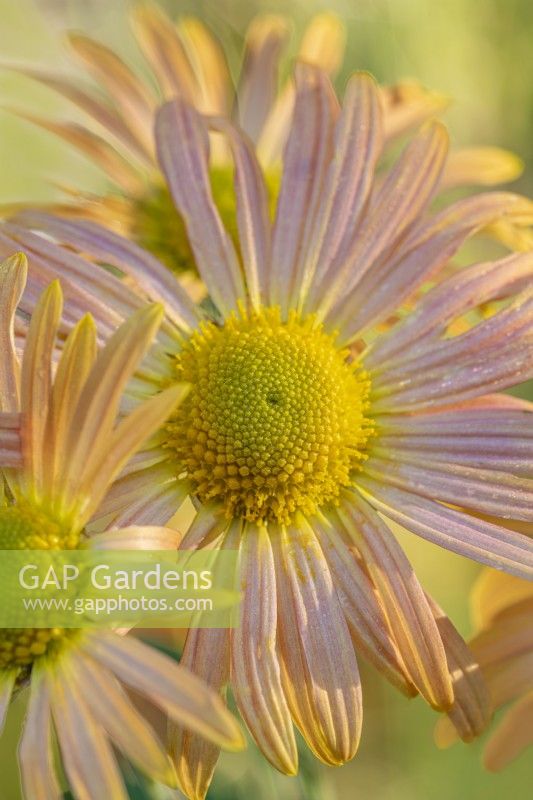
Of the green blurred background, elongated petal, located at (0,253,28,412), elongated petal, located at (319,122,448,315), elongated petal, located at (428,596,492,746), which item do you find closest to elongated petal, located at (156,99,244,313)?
elongated petal, located at (319,122,448,315)

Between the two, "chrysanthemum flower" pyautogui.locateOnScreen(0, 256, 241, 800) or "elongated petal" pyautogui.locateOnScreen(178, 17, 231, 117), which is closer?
"chrysanthemum flower" pyautogui.locateOnScreen(0, 256, 241, 800)

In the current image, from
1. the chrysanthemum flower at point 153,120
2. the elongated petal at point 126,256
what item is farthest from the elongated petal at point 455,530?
the chrysanthemum flower at point 153,120

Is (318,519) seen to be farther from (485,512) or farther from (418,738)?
(418,738)

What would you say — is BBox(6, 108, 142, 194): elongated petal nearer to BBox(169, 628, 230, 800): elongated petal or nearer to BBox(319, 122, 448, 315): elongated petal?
BBox(319, 122, 448, 315): elongated petal

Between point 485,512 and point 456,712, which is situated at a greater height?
point 485,512

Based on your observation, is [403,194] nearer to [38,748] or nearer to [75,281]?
[75,281]

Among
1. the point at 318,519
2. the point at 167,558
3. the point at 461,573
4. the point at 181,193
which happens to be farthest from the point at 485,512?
the point at 461,573

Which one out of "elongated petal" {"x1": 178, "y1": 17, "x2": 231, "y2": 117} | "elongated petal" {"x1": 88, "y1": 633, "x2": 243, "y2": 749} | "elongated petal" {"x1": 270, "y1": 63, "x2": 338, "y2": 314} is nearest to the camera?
"elongated petal" {"x1": 88, "y1": 633, "x2": 243, "y2": 749}

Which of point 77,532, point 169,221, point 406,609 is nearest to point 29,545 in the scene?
point 77,532
